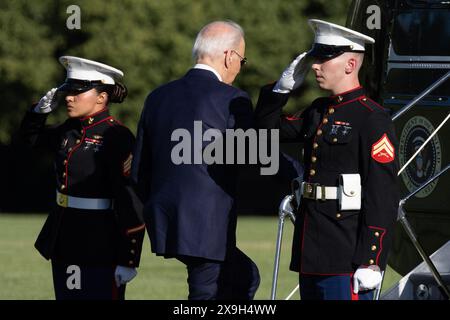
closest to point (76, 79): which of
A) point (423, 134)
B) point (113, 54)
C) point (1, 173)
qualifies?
point (423, 134)

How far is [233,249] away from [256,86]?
23.7 meters

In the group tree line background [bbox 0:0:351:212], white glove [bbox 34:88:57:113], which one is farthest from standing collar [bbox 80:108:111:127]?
tree line background [bbox 0:0:351:212]

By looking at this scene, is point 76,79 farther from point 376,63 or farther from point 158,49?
point 158,49

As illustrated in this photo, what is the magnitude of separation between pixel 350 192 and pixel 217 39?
43.5 inches

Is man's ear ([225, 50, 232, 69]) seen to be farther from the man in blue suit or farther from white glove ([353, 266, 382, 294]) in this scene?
white glove ([353, 266, 382, 294])

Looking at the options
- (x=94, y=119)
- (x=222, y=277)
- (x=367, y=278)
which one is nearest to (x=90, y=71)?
(x=94, y=119)

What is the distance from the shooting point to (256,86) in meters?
30.5

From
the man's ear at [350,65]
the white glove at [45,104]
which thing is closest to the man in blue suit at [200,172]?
the man's ear at [350,65]

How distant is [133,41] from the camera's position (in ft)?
96.2

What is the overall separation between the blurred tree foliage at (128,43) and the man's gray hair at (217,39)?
72.1 ft

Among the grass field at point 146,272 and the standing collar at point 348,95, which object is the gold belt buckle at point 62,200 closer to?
the standing collar at point 348,95

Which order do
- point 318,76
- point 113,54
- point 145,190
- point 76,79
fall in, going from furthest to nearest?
1. point 113,54
2. point 76,79
3. point 145,190
4. point 318,76

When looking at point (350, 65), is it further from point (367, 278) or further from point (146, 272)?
point (146, 272)

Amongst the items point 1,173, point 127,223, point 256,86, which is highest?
point 127,223
